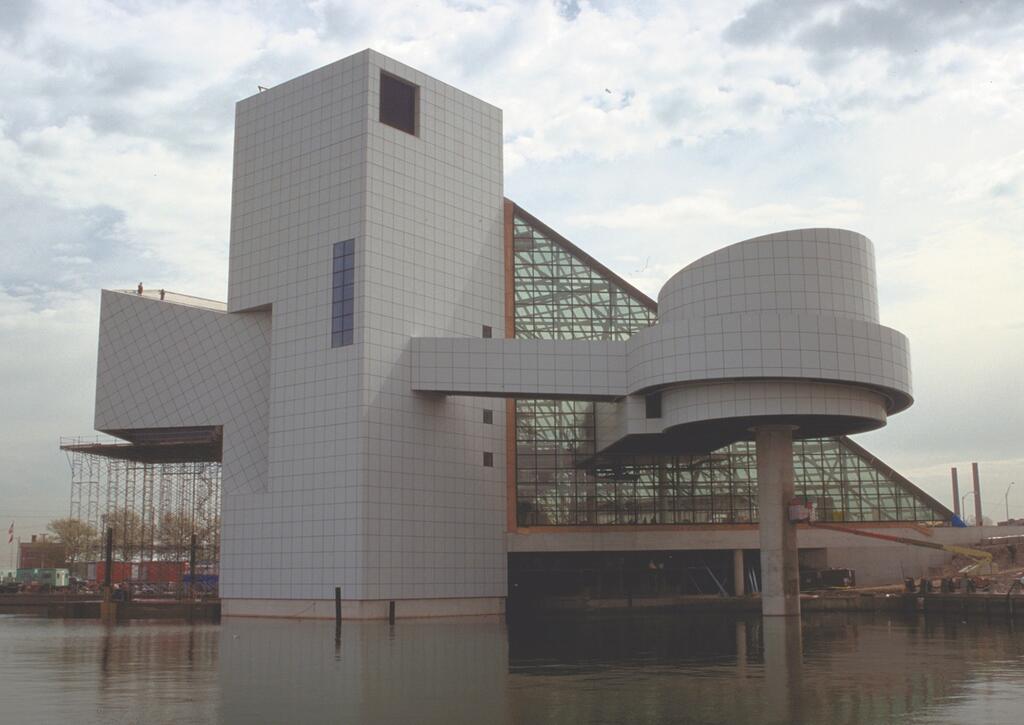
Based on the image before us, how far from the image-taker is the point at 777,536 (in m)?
58.8

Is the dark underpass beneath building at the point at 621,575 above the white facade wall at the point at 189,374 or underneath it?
underneath

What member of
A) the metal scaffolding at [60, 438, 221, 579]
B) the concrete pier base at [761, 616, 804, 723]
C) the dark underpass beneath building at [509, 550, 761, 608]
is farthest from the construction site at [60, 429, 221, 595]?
the concrete pier base at [761, 616, 804, 723]

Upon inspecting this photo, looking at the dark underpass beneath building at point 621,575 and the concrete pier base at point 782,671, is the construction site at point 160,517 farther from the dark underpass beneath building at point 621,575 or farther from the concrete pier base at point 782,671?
the concrete pier base at point 782,671

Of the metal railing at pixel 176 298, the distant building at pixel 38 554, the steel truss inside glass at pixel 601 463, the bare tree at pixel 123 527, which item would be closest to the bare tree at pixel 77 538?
the bare tree at pixel 123 527

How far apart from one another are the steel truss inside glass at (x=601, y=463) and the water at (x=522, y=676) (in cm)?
2298

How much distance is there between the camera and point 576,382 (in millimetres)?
61250

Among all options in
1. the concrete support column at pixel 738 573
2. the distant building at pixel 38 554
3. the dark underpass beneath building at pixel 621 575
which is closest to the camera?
the dark underpass beneath building at pixel 621 575

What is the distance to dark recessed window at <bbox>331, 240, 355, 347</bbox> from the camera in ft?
202

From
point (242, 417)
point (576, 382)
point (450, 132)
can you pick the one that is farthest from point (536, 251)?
point (242, 417)

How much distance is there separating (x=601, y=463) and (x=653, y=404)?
1233 cm

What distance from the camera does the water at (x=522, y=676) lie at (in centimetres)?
2123

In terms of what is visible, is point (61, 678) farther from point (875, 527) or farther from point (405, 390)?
point (875, 527)

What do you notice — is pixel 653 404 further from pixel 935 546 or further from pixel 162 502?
pixel 162 502

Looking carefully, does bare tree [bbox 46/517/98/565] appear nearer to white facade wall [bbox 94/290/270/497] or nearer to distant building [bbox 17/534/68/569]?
distant building [bbox 17/534/68/569]
